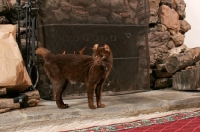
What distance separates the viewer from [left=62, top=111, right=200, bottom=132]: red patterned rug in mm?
1749

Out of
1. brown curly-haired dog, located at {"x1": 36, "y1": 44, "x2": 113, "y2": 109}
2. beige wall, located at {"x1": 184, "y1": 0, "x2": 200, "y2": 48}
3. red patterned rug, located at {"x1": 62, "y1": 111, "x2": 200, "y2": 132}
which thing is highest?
beige wall, located at {"x1": 184, "y1": 0, "x2": 200, "y2": 48}

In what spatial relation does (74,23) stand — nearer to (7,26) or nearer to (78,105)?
(7,26)

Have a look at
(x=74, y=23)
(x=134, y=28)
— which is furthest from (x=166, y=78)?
(x=74, y=23)

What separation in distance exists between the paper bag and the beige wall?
184 centimetres

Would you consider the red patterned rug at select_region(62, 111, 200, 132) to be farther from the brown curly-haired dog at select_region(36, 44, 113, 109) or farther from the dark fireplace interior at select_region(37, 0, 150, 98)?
the dark fireplace interior at select_region(37, 0, 150, 98)

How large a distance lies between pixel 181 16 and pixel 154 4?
0.35 meters

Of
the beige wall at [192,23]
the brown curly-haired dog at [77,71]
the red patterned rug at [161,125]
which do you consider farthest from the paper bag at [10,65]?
the beige wall at [192,23]

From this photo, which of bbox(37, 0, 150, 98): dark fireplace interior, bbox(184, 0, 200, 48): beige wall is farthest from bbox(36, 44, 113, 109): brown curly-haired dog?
bbox(184, 0, 200, 48): beige wall

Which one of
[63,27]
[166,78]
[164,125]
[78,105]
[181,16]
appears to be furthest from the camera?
[181,16]

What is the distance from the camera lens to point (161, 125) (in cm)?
184

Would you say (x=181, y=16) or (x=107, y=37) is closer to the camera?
(x=107, y=37)

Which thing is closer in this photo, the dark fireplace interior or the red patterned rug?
the red patterned rug

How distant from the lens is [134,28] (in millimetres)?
2594

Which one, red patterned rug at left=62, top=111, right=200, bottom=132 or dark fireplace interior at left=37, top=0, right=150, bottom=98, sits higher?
dark fireplace interior at left=37, top=0, right=150, bottom=98
